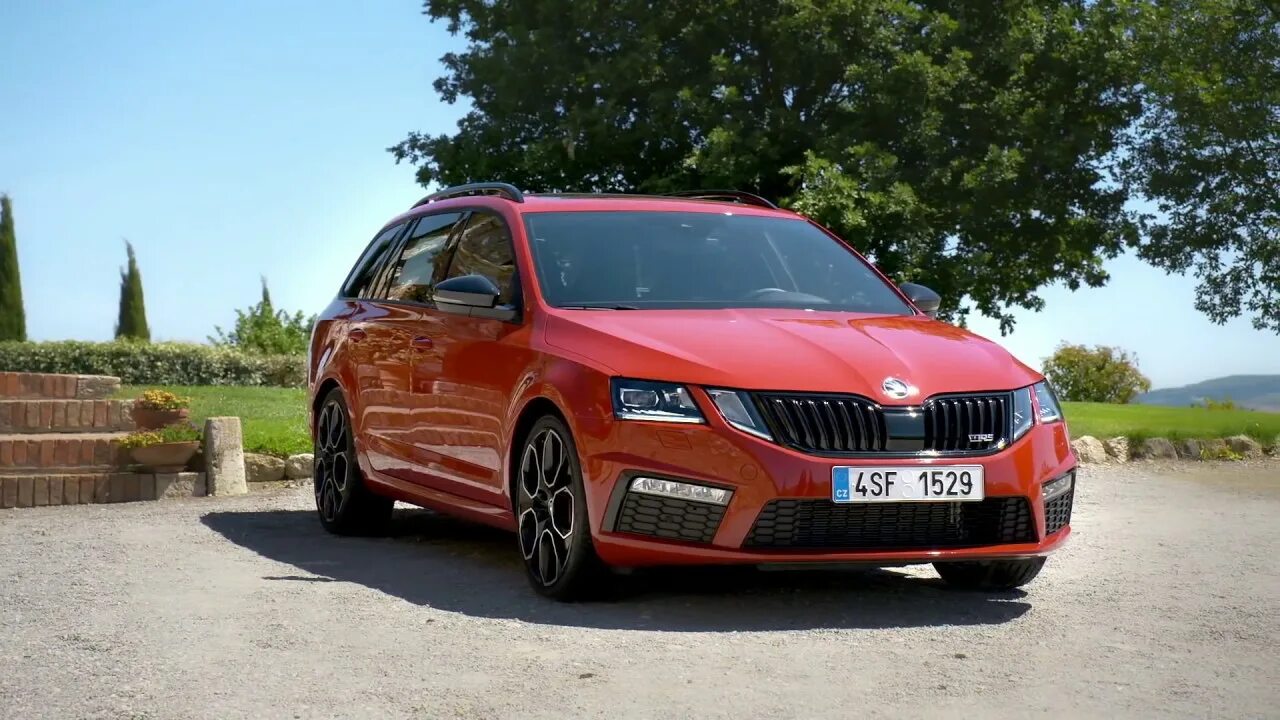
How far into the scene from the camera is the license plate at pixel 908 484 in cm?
600

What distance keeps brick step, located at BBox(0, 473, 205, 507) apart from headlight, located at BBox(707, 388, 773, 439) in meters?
7.27

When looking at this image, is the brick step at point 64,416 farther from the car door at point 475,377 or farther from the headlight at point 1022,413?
the headlight at point 1022,413

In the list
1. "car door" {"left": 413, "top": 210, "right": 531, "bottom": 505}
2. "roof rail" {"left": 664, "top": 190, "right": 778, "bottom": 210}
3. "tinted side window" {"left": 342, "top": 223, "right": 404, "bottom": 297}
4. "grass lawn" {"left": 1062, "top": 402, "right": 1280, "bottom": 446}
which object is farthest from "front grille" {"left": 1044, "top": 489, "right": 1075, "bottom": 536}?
"grass lawn" {"left": 1062, "top": 402, "right": 1280, "bottom": 446}

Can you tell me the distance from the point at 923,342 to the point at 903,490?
89 cm

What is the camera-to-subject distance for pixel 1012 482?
632 centimetres

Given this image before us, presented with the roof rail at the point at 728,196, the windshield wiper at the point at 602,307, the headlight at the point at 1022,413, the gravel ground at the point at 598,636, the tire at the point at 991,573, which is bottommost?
the gravel ground at the point at 598,636

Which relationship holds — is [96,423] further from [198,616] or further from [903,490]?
[903,490]

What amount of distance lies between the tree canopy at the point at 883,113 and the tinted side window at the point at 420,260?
64.4ft

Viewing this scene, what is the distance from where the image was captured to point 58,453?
12.2m

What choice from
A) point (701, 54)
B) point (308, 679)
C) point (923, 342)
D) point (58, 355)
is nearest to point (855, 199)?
point (701, 54)

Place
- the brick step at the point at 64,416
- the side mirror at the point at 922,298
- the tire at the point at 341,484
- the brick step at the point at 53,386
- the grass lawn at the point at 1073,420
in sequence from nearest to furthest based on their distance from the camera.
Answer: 1. the side mirror at the point at 922,298
2. the tire at the point at 341,484
3. the brick step at the point at 64,416
4. the grass lawn at the point at 1073,420
5. the brick step at the point at 53,386

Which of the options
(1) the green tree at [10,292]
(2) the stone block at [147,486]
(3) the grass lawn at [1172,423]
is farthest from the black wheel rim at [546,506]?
(1) the green tree at [10,292]

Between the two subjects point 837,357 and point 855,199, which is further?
point 855,199

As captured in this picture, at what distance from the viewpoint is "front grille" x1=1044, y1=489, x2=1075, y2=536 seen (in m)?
6.60
